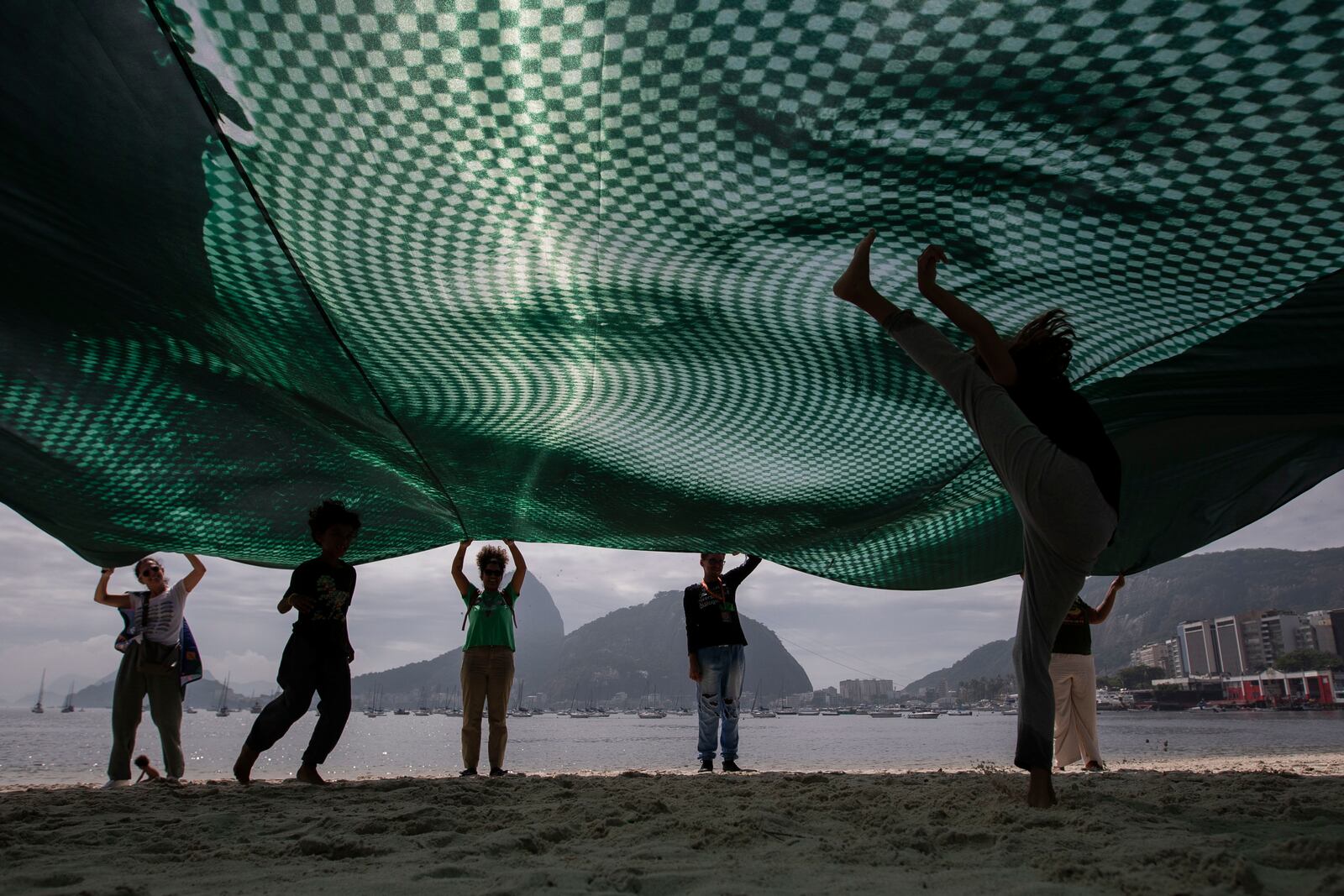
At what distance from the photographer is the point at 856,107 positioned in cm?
229

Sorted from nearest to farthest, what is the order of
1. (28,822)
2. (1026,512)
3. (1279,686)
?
1. (1026,512)
2. (28,822)
3. (1279,686)

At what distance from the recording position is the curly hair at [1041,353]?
246 cm

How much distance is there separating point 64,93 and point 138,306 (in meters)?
1.13

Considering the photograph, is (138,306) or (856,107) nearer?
(856,107)

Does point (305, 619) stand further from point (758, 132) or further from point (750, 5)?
point (750, 5)

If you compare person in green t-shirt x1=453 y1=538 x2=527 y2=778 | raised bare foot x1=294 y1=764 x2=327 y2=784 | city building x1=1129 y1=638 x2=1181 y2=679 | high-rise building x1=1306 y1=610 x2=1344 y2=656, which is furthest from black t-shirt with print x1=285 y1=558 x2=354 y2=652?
city building x1=1129 y1=638 x2=1181 y2=679

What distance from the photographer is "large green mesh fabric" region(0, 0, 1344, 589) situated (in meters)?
2.12

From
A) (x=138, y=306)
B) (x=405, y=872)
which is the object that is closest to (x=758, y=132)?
(x=405, y=872)

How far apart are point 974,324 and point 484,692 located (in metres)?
3.81

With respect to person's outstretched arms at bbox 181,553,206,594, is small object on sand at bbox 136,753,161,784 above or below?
below

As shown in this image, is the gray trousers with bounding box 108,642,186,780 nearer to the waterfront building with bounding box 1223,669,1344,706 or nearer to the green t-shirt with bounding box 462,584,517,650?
the green t-shirt with bounding box 462,584,517,650

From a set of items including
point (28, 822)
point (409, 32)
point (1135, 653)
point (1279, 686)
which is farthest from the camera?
point (1135, 653)

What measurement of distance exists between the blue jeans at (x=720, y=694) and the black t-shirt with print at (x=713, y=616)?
0.22ft

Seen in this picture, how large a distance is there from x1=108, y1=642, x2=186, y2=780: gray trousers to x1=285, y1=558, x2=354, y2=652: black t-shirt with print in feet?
4.66
